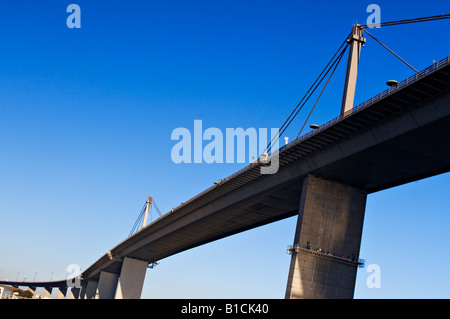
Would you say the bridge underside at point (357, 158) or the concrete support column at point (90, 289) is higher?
the bridge underside at point (357, 158)

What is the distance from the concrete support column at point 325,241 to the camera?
146 feet

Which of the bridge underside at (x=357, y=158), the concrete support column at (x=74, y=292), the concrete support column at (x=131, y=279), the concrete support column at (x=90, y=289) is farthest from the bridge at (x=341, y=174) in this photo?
the concrete support column at (x=74, y=292)

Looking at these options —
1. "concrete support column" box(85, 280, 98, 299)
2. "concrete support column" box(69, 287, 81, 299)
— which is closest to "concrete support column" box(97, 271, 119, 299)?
"concrete support column" box(85, 280, 98, 299)

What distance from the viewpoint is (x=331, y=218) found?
154ft

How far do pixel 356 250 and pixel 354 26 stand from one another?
70.6 feet

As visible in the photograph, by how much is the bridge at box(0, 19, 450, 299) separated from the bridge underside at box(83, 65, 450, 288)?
73 millimetres

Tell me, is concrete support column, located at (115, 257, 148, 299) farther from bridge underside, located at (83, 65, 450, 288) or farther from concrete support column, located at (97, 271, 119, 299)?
bridge underside, located at (83, 65, 450, 288)

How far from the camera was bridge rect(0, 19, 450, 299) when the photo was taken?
34875 millimetres

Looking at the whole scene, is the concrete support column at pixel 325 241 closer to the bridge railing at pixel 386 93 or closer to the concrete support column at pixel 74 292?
the bridge railing at pixel 386 93

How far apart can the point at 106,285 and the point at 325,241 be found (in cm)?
9430

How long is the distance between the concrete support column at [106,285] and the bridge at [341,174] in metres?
70.8

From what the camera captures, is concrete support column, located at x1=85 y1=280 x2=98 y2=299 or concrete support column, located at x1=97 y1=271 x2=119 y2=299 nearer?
concrete support column, located at x1=97 y1=271 x2=119 y2=299
